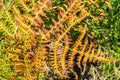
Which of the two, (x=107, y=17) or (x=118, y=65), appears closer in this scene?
(x=107, y=17)

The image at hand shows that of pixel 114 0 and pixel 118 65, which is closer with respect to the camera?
pixel 114 0

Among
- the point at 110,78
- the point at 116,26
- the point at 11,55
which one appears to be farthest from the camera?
the point at 110,78

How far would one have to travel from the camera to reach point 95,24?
4.80 ft

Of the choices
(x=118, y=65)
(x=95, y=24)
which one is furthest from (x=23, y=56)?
(x=118, y=65)

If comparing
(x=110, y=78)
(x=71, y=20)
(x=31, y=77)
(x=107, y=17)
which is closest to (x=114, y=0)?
(x=107, y=17)

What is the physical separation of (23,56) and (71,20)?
27 cm

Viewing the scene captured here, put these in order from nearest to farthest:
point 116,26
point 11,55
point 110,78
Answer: point 11,55 → point 116,26 → point 110,78

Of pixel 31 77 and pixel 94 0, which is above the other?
pixel 94 0

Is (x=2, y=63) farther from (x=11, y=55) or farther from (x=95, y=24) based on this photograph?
(x=95, y=24)

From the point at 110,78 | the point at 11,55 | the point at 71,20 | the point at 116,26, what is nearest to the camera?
the point at 71,20

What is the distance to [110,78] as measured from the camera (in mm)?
1521

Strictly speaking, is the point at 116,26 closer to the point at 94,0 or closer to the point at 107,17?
the point at 107,17

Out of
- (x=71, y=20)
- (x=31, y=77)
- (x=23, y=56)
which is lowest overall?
(x=31, y=77)

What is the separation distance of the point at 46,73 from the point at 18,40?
10.6 inches
